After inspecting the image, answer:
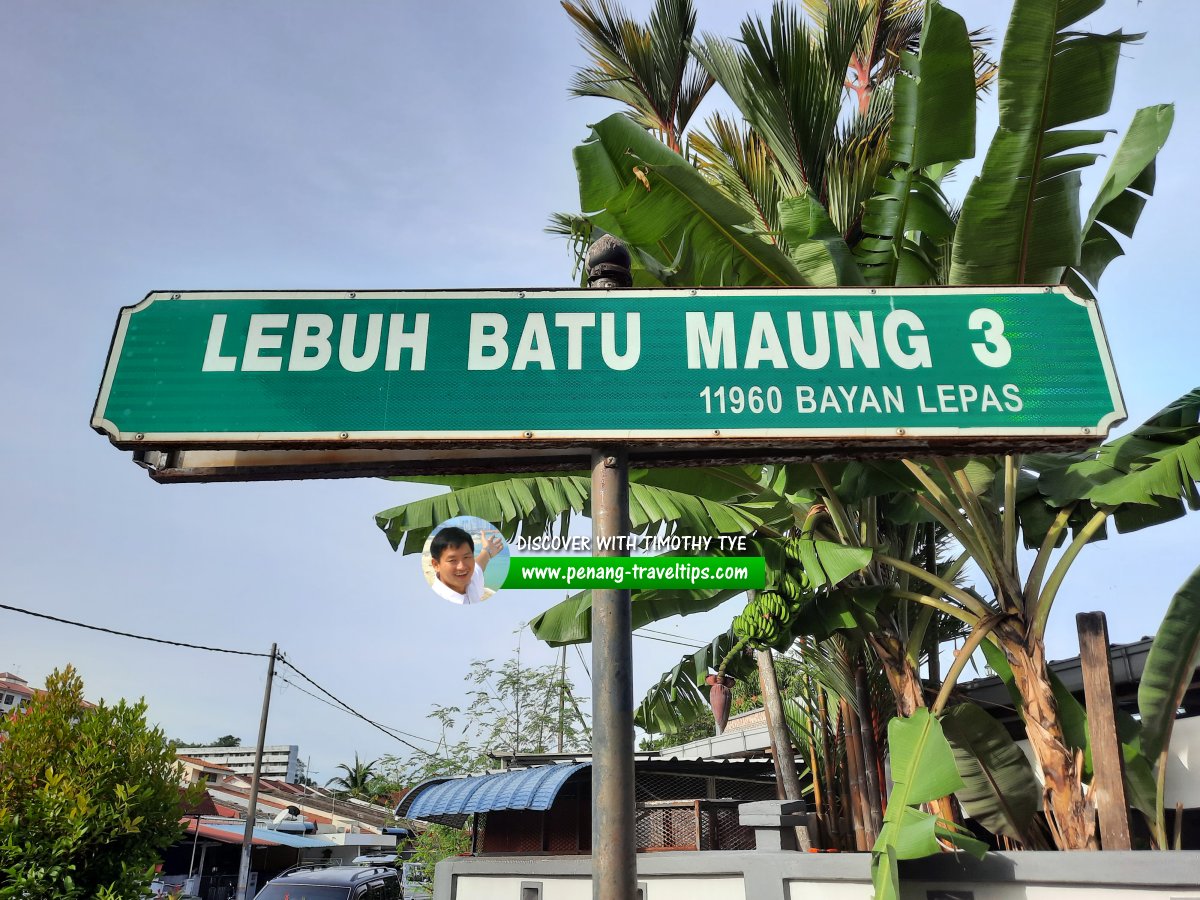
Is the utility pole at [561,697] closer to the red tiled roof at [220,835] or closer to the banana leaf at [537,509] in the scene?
the red tiled roof at [220,835]

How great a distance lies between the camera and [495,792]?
9445 millimetres

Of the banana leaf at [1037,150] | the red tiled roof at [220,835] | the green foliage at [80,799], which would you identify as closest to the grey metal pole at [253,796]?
the red tiled roof at [220,835]

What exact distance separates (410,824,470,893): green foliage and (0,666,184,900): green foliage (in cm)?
1551

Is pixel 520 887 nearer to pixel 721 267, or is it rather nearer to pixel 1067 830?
pixel 1067 830

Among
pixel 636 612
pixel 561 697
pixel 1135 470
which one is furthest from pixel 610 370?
pixel 561 697

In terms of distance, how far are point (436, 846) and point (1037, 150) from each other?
1947 cm

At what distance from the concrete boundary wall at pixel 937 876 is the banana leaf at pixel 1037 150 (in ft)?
11.0

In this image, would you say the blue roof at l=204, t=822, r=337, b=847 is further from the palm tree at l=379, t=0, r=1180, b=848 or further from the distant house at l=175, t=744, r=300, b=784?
the distant house at l=175, t=744, r=300, b=784

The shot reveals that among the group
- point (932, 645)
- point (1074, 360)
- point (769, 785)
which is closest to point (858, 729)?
point (932, 645)

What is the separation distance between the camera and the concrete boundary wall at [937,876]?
397cm

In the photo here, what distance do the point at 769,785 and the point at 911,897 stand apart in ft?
22.0

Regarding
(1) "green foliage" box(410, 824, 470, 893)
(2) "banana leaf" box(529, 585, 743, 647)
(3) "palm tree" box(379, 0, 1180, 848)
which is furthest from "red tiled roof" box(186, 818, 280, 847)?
(3) "palm tree" box(379, 0, 1180, 848)

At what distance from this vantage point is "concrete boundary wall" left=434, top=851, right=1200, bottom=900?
397cm

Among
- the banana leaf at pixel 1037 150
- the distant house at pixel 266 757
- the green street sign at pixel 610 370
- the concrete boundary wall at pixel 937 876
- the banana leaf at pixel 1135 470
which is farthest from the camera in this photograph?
the distant house at pixel 266 757
